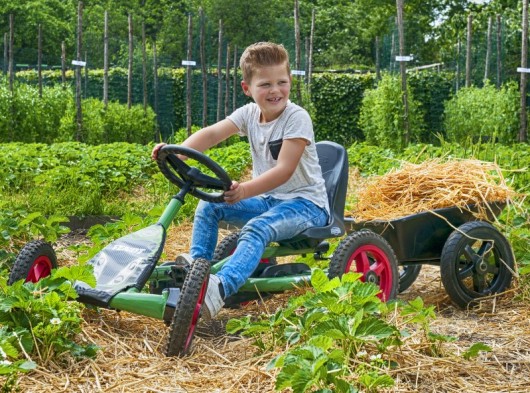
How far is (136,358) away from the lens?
11.2 ft

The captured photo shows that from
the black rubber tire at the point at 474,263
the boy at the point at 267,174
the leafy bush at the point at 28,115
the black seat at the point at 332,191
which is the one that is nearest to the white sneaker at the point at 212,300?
the boy at the point at 267,174

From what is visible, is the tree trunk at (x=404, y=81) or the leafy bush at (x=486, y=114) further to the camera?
the leafy bush at (x=486, y=114)

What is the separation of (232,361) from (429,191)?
154cm

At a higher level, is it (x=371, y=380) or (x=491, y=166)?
(x=491, y=166)

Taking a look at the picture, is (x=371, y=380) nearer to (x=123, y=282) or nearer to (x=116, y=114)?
(x=123, y=282)

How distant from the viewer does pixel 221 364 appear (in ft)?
11.0

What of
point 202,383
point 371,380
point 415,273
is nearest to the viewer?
point 371,380

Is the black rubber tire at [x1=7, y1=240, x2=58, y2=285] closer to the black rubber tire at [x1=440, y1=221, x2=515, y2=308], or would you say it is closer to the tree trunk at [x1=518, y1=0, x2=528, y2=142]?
the black rubber tire at [x1=440, y1=221, x2=515, y2=308]

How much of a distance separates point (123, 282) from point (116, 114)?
12.2 m

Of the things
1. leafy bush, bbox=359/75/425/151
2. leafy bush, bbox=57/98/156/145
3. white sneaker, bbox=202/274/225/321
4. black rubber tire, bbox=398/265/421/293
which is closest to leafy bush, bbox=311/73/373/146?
leafy bush, bbox=57/98/156/145

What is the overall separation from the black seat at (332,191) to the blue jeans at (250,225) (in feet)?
0.17

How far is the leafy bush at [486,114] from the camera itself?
546 inches

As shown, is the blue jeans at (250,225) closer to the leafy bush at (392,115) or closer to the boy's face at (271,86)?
the boy's face at (271,86)

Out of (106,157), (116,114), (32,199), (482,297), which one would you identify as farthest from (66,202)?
(116,114)
